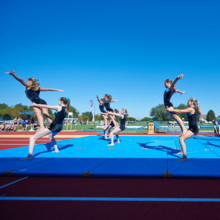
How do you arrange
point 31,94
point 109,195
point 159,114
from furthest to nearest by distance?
point 159,114
point 31,94
point 109,195

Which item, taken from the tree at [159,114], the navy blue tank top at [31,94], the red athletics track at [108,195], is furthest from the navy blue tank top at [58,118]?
A: the tree at [159,114]

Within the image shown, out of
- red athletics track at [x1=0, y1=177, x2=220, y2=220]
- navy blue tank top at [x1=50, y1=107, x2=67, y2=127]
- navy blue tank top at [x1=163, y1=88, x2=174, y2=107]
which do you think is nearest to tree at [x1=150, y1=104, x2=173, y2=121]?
navy blue tank top at [x1=163, y1=88, x2=174, y2=107]

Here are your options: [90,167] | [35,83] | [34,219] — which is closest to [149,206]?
[34,219]

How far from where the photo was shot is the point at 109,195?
3.10 metres

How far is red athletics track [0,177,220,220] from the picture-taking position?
2.45 metres

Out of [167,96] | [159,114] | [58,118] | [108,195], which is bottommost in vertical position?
[108,195]

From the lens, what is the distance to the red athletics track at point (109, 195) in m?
2.45

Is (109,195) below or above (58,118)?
below

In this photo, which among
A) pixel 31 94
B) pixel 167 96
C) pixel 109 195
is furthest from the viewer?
pixel 31 94

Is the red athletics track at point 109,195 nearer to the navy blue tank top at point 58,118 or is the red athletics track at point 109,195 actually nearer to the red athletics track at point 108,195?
→ the red athletics track at point 108,195

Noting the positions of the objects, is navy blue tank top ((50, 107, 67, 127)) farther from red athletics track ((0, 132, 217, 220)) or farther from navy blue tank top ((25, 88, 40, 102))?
red athletics track ((0, 132, 217, 220))

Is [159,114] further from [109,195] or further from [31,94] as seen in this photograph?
[109,195]

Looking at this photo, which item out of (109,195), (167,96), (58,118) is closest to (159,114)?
(167,96)

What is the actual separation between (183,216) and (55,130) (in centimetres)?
486
